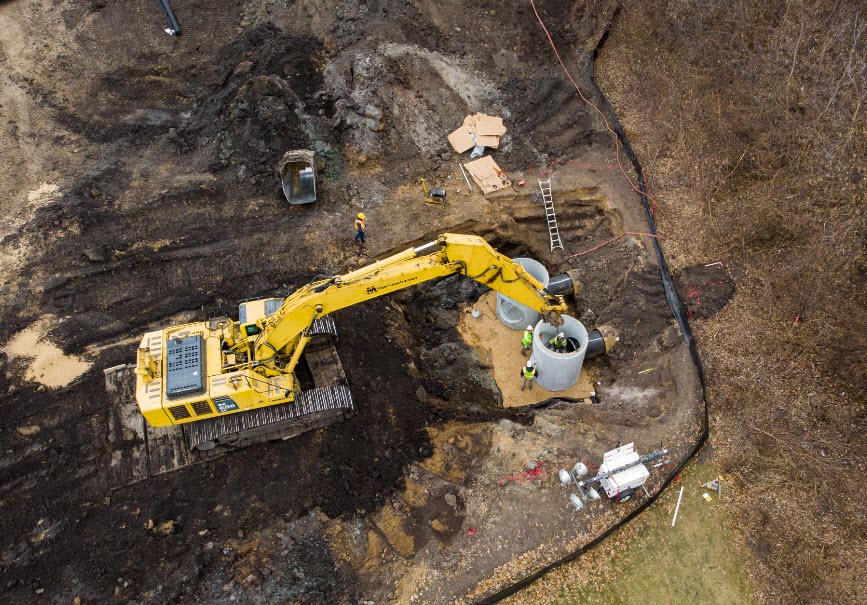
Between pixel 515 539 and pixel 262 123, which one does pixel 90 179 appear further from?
pixel 515 539

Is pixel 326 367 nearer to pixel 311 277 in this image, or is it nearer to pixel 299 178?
pixel 311 277

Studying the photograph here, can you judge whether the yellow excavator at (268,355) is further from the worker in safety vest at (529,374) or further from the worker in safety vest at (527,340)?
the worker in safety vest at (527,340)

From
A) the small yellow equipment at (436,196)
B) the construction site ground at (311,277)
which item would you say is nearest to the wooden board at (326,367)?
the construction site ground at (311,277)

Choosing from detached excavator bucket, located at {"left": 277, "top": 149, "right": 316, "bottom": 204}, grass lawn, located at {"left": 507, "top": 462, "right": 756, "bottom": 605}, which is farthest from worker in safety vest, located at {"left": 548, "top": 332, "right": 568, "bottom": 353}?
detached excavator bucket, located at {"left": 277, "top": 149, "right": 316, "bottom": 204}

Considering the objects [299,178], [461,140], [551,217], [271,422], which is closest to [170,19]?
[299,178]

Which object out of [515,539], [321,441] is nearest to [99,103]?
[321,441]

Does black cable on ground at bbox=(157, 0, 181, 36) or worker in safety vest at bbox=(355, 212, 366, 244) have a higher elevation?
black cable on ground at bbox=(157, 0, 181, 36)

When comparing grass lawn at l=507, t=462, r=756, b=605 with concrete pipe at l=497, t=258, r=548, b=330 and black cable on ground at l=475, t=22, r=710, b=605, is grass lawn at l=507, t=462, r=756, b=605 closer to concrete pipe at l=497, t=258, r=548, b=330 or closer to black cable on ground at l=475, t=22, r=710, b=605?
black cable on ground at l=475, t=22, r=710, b=605
